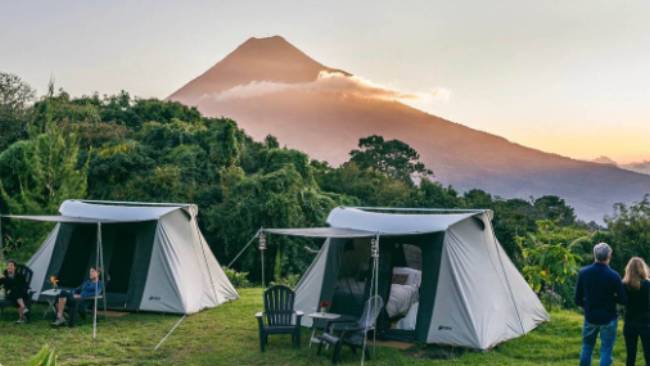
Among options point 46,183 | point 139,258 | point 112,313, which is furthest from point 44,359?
point 46,183

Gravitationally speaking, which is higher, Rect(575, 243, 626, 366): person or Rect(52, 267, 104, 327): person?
Rect(575, 243, 626, 366): person

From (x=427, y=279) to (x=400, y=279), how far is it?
1.31m

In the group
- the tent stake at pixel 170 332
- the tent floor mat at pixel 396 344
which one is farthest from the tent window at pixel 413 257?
the tent stake at pixel 170 332

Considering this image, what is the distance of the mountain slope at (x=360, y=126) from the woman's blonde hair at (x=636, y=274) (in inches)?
1530

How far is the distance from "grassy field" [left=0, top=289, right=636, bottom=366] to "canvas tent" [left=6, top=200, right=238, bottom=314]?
63 centimetres

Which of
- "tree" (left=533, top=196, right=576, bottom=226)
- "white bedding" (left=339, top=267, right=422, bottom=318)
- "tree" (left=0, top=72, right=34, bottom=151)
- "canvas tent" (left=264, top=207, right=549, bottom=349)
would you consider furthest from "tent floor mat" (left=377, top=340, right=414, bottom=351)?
"tree" (left=533, top=196, right=576, bottom=226)

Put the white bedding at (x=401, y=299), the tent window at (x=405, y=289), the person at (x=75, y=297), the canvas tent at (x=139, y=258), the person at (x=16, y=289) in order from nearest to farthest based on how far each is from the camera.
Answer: the tent window at (x=405, y=289) < the white bedding at (x=401, y=299) < the person at (x=75, y=297) < the person at (x=16, y=289) < the canvas tent at (x=139, y=258)

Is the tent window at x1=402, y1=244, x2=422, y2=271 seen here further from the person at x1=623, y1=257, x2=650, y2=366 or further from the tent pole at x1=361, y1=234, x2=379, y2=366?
the person at x1=623, y1=257, x2=650, y2=366

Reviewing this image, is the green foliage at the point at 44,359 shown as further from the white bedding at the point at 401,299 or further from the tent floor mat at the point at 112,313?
the tent floor mat at the point at 112,313

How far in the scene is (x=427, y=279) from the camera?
870 cm

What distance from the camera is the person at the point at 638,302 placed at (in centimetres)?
630

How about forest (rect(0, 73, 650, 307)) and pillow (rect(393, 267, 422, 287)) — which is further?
forest (rect(0, 73, 650, 307))

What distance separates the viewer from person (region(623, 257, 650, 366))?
630cm

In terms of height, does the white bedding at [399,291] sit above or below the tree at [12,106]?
below
